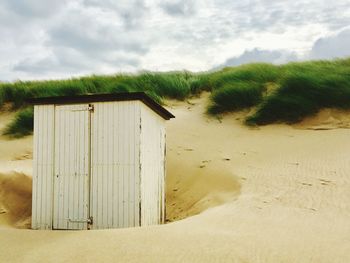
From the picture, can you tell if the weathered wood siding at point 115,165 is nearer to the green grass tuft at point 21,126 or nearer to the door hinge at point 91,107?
the door hinge at point 91,107

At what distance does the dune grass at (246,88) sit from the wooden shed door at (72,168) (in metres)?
6.15

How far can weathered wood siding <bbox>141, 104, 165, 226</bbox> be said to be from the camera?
6.98 m

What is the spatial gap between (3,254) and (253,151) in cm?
694

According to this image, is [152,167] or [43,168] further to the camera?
[152,167]

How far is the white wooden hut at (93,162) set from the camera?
6762 millimetres

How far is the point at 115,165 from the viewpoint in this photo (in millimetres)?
6832

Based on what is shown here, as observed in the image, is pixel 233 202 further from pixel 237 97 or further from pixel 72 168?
pixel 237 97

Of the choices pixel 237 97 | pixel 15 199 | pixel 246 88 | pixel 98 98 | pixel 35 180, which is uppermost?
pixel 246 88

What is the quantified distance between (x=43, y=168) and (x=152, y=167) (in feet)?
5.69

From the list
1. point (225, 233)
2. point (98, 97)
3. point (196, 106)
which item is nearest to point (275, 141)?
point (196, 106)

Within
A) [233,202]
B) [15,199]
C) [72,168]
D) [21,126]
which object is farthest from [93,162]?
[21,126]

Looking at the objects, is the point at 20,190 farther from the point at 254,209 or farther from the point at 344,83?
the point at 344,83

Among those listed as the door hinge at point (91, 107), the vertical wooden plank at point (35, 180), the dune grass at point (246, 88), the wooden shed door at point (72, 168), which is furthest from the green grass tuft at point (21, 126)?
the door hinge at point (91, 107)

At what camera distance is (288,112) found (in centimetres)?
1190
